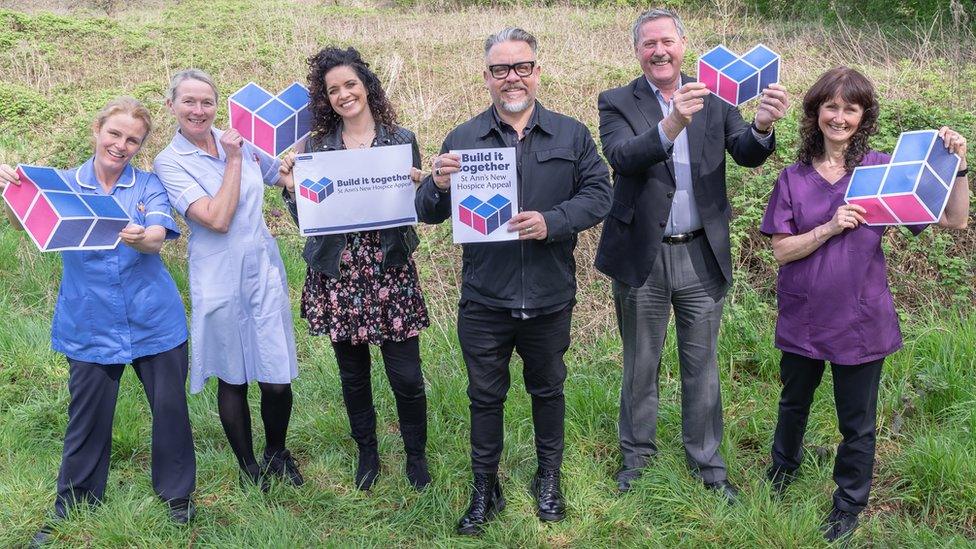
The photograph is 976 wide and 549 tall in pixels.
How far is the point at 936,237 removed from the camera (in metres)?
5.18

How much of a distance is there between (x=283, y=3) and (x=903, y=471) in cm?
1508

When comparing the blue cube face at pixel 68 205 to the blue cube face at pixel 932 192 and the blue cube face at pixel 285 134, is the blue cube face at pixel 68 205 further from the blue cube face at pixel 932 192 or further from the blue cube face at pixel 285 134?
the blue cube face at pixel 932 192

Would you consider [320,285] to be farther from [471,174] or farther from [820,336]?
[820,336]

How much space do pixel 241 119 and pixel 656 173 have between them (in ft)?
6.19

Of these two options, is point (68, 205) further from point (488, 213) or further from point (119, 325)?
point (488, 213)

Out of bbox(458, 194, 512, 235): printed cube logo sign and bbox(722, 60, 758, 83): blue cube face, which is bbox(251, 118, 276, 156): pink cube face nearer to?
bbox(458, 194, 512, 235): printed cube logo sign

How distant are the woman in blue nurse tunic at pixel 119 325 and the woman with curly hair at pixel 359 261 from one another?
610 mm

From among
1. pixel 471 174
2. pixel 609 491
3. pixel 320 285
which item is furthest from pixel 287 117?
pixel 609 491

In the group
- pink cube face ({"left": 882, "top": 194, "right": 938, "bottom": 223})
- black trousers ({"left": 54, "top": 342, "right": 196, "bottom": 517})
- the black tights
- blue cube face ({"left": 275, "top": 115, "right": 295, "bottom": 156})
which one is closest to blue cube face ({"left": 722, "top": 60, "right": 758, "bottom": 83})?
pink cube face ({"left": 882, "top": 194, "right": 938, "bottom": 223})

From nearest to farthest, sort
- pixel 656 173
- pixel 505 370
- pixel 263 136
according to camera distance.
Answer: pixel 656 173, pixel 505 370, pixel 263 136

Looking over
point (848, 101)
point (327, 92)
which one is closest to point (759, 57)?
point (848, 101)

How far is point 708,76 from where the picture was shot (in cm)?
316

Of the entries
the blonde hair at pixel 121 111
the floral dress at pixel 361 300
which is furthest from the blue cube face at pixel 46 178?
the floral dress at pixel 361 300

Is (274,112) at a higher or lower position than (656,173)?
higher
